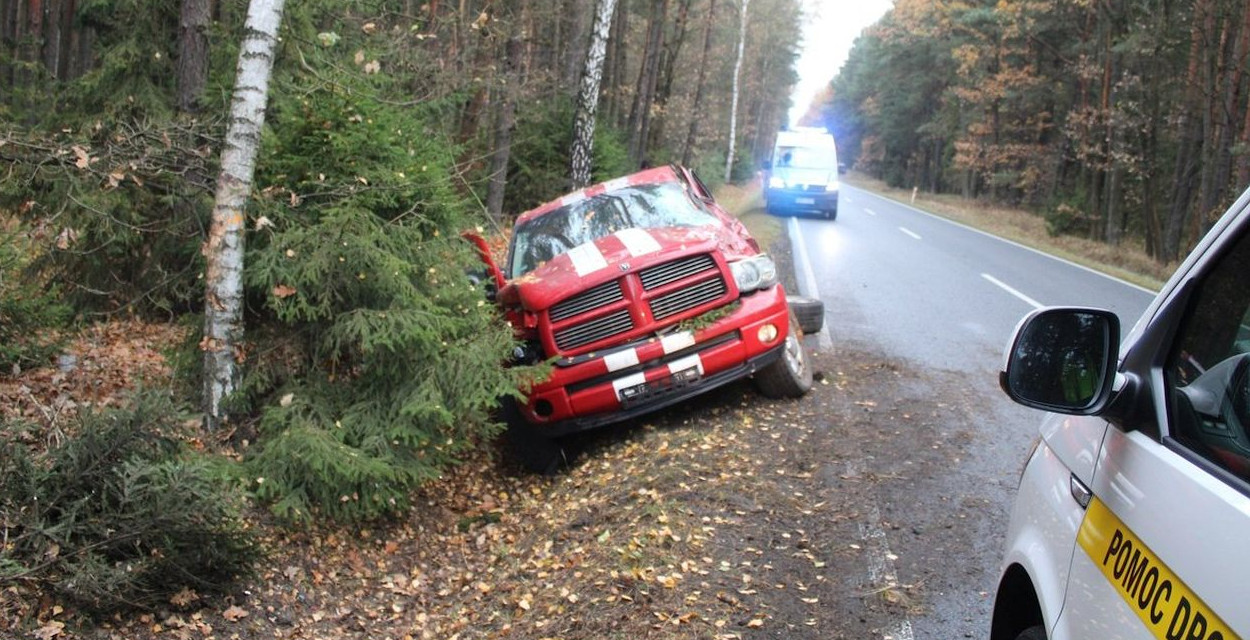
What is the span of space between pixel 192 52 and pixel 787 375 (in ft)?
20.4

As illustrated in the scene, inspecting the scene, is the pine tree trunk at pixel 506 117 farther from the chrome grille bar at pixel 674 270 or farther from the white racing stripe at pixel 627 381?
the white racing stripe at pixel 627 381

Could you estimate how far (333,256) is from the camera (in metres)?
5.89

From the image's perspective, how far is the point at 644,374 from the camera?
713 cm

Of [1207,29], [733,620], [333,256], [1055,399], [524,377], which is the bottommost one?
[733,620]

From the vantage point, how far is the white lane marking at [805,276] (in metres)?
10.4

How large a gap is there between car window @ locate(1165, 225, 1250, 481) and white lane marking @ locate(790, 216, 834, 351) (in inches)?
311

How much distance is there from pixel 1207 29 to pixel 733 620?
74.1ft

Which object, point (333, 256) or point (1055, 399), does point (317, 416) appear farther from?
point (1055, 399)

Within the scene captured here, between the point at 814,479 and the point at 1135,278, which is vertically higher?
the point at 1135,278

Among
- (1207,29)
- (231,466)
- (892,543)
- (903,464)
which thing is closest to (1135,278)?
(1207,29)

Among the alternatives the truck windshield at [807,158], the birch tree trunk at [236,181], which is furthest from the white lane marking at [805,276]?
the birch tree trunk at [236,181]

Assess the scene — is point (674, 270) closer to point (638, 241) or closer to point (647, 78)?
point (638, 241)

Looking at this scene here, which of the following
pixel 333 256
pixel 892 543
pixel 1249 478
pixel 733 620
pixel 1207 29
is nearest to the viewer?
pixel 1249 478

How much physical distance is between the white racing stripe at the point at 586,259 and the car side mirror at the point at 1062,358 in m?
5.27
